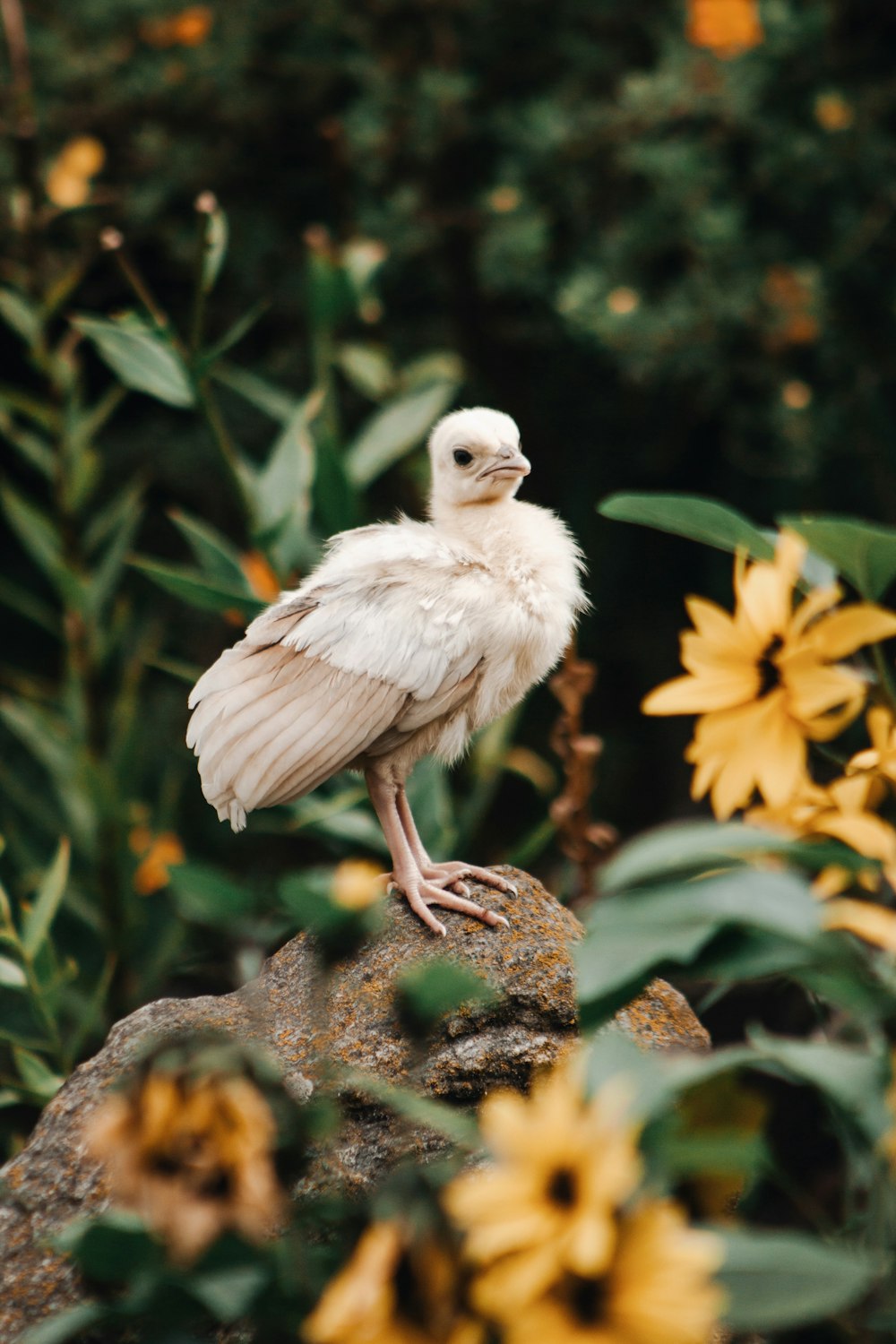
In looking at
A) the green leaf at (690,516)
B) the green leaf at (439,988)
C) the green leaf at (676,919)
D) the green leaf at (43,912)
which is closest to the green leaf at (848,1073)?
the green leaf at (676,919)

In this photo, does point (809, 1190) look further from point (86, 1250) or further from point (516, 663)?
point (86, 1250)

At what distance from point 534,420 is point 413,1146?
7.88 ft

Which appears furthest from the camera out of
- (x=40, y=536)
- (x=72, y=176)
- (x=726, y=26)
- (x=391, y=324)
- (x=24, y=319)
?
(x=391, y=324)

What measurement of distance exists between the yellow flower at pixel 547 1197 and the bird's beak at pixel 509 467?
0.92 m

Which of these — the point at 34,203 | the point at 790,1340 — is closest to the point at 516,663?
the point at 790,1340

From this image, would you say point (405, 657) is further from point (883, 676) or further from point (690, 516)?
point (883, 676)

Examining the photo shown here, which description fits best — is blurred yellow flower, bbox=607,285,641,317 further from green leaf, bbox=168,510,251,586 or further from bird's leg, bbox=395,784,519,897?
bird's leg, bbox=395,784,519,897

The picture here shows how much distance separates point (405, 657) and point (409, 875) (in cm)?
23

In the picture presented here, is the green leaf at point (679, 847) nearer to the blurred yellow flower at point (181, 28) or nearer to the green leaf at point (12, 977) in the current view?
the green leaf at point (12, 977)

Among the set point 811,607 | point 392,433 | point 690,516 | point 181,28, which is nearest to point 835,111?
point 392,433

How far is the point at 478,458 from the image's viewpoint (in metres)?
1.44

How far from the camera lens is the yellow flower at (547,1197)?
0.54 m

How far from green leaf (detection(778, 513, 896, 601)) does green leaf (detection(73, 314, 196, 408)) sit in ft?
3.59

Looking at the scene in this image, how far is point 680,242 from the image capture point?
2.65 meters
